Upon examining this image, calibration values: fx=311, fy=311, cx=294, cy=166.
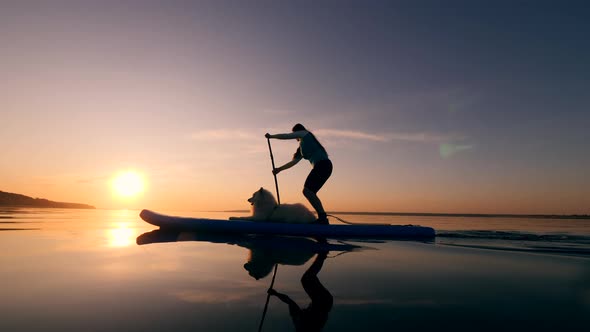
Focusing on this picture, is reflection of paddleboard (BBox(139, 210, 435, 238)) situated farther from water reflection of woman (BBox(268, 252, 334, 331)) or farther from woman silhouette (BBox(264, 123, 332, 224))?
water reflection of woman (BBox(268, 252, 334, 331))

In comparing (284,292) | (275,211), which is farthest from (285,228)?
(284,292)

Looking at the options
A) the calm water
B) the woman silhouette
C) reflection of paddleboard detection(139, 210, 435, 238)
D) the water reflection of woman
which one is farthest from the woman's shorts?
the water reflection of woman

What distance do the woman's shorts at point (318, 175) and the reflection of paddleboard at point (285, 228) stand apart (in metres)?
1.07

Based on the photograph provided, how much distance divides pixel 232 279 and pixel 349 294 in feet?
4.28

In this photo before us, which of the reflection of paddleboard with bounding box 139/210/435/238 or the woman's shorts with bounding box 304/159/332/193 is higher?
the woman's shorts with bounding box 304/159/332/193

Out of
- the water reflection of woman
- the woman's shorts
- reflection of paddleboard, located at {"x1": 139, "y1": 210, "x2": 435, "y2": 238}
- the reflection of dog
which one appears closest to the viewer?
the water reflection of woman

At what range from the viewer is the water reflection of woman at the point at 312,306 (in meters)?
2.08

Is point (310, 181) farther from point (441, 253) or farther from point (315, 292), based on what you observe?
point (315, 292)

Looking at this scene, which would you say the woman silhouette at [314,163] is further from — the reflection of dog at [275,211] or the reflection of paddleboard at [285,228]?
the reflection of paddleboard at [285,228]

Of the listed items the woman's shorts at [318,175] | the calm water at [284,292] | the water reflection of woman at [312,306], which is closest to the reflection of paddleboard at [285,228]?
the woman's shorts at [318,175]

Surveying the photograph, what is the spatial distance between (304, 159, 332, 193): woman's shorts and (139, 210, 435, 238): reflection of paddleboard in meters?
1.07

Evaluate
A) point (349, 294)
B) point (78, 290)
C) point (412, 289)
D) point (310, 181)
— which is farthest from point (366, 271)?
point (310, 181)

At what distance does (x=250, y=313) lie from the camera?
229 cm

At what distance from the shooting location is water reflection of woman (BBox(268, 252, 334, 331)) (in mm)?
2084
